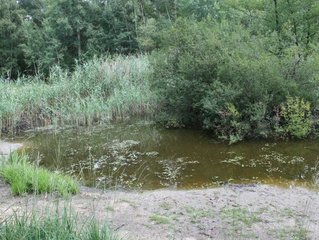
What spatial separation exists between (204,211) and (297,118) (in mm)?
4101

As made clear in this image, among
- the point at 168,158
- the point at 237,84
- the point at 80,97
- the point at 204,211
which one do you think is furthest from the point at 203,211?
the point at 80,97

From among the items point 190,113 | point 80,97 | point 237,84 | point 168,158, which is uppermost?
point 237,84

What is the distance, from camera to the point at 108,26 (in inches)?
949

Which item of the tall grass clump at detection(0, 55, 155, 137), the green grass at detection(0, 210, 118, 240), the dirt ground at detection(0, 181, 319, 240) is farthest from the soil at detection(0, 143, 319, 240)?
the tall grass clump at detection(0, 55, 155, 137)

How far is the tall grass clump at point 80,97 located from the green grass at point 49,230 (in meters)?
7.81

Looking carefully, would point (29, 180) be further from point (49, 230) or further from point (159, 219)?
point (49, 230)

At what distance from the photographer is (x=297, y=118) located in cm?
798

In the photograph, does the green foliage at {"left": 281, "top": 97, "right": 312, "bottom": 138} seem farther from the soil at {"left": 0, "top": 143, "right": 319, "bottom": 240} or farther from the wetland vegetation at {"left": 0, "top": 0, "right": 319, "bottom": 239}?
the soil at {"left": 0, "top": 143, "right": 319, "bottom": 240}

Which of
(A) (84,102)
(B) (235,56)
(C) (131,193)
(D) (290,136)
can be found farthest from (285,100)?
(A) (84,102)

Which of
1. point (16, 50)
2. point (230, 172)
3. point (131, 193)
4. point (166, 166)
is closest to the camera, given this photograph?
point (131, 193)

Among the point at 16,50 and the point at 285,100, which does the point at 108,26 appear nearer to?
the point at 16,50

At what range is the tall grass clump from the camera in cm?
1037

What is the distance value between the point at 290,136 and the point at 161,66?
11.8 ft

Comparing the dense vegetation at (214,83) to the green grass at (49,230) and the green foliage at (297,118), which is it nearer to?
the green foliage at (297,118)
